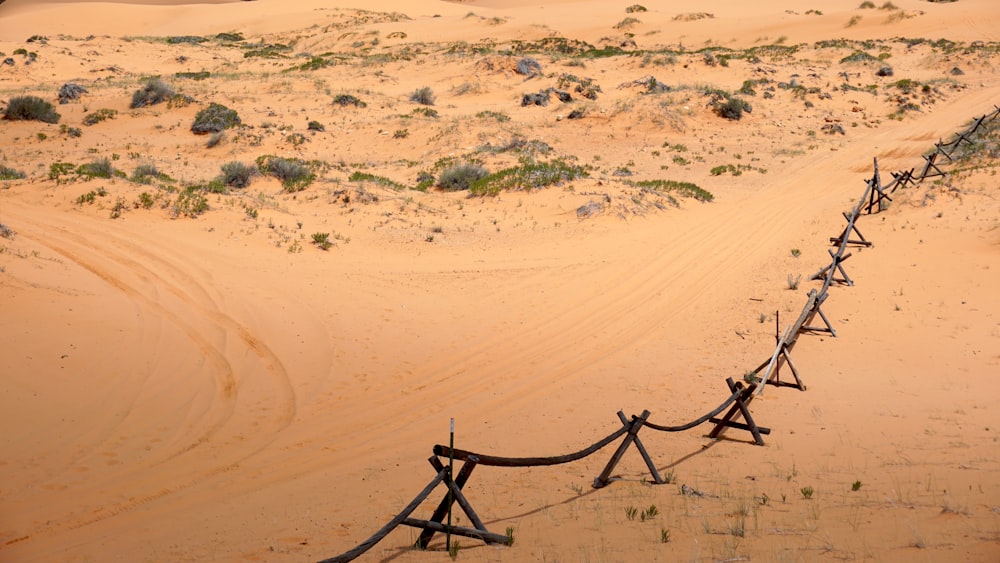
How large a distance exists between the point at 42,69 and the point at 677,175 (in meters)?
36.0

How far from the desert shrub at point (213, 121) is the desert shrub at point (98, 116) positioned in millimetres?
4069

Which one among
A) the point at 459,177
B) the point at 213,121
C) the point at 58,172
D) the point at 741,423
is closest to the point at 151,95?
the point at 213,121

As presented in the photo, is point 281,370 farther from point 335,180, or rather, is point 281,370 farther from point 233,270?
point 335,180

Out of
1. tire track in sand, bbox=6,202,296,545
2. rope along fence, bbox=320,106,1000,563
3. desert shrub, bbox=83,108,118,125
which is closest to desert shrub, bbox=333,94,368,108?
desert shrub, bbox=83,108,118,125

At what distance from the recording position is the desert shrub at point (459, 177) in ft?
67.2

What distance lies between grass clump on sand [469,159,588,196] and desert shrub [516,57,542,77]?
19.5 m

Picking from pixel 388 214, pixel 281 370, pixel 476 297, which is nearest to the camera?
pixel 281 370

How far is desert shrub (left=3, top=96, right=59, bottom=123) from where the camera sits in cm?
2692

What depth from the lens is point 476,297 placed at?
12.5 meters

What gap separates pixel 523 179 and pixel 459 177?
2.10m

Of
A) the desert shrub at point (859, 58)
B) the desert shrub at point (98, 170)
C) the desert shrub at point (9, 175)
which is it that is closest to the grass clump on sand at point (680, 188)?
the desert shrub at point (98, 170)

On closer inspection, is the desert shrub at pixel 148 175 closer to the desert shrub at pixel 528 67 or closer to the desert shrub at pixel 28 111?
the desert shrub at pixel 28 111

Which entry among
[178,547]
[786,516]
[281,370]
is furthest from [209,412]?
[786,516]

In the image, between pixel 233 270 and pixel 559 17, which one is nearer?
pixel 233 270
